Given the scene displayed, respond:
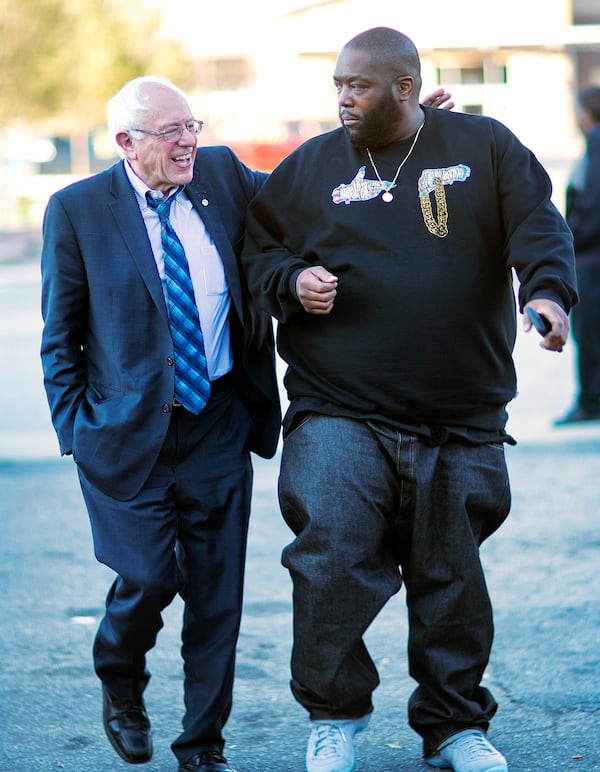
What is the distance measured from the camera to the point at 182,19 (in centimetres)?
4572

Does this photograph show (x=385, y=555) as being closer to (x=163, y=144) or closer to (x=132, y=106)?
(x=163, y=144)

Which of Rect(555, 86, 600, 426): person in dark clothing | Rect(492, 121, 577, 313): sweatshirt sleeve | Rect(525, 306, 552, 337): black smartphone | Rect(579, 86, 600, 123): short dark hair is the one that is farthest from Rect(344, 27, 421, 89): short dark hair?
Rect(579, 86, 600, 123): short dark hair

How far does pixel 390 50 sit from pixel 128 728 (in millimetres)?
2019

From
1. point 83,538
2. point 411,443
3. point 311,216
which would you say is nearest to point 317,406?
point 411,443

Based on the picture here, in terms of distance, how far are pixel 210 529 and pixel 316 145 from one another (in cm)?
111

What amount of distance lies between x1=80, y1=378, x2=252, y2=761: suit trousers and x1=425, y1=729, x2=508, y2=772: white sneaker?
63cm

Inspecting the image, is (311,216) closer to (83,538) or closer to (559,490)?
(83,538)

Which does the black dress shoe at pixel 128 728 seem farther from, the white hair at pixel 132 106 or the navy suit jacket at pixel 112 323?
the white hair at pixel 132 106

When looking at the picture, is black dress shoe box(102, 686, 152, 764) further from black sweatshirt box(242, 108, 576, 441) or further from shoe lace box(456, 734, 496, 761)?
black sweatshirt box(242, 108, 576, 441)

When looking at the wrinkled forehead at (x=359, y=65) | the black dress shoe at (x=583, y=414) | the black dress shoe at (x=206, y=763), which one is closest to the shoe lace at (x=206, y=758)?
the black dress shoe at (x=206, y=763)

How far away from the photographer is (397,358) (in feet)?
11.3

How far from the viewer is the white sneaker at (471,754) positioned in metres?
3.51

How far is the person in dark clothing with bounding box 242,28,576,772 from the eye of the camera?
3395 millimetres

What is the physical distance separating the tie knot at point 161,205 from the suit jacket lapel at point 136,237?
4cm
